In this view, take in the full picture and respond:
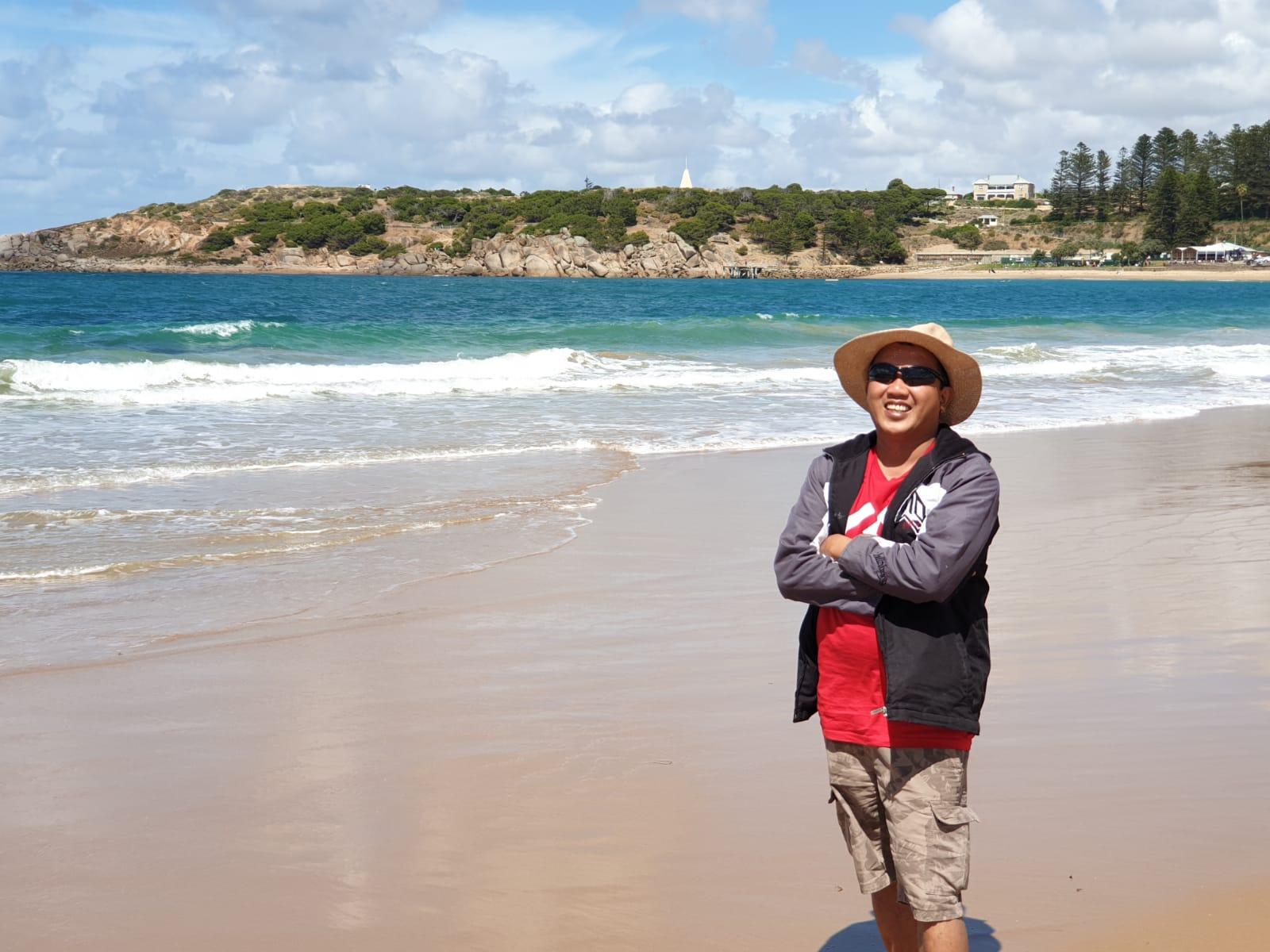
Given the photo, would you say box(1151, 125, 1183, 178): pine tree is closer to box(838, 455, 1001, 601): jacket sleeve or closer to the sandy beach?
the sandy beach

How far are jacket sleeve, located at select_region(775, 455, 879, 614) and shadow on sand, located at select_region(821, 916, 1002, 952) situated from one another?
3.05 ft

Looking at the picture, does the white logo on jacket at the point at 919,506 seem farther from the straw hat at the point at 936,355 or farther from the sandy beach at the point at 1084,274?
the sandy beach at the point at 1084,274

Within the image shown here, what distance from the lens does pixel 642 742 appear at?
4.24m

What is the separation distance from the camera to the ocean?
6918 mm

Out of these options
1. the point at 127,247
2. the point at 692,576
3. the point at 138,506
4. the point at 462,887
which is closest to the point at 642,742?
the point at 462,887

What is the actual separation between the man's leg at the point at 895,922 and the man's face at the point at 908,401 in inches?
37.6

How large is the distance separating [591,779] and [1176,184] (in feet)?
445

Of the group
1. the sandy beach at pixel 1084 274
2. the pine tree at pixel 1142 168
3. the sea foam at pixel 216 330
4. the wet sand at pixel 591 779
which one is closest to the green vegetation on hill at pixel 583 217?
the sandy beach at pixel 1084 274

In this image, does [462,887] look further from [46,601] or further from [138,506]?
[138,506]

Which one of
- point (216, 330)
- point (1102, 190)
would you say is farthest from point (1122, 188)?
point (216, 330)

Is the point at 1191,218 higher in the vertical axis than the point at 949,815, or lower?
higher

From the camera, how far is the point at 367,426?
47.2 ft

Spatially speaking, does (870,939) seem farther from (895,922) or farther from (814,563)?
(814,563)

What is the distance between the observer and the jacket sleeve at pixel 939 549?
2318mm
